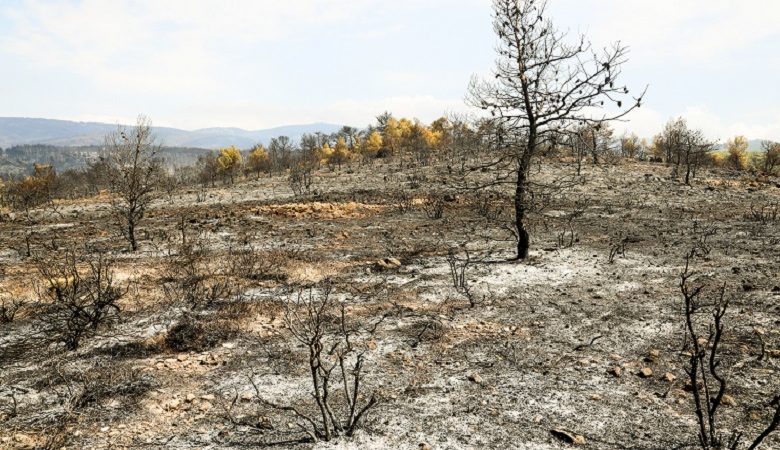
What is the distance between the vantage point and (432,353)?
21.9ft

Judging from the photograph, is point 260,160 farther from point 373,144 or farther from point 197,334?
point 197,334

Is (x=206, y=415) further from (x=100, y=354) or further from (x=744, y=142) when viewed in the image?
(x=744, y=142)

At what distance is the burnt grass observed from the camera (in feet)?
15.8

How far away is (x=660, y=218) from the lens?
18.7 m

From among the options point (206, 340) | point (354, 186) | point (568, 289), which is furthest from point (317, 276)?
point (354, 186)

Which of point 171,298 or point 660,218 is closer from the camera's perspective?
point 171,298

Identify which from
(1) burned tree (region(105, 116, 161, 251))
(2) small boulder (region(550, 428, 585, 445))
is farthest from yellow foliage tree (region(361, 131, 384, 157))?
(2) small boulder (region(550, 428, 585, 445))

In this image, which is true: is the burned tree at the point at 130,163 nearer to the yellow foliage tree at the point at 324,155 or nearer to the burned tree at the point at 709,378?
the burned tree at the point at 709,378

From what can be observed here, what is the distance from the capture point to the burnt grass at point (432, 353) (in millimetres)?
4820

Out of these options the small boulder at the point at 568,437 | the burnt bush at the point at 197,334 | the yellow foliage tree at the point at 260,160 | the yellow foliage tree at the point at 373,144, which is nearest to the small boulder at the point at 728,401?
the small boulder at the point at 568,437

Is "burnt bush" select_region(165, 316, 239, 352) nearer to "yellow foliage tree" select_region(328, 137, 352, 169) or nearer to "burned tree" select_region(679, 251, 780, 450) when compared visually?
"burned tree" select_region(679, 251, 780, 450)

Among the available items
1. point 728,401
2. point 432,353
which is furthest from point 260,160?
point 728,401

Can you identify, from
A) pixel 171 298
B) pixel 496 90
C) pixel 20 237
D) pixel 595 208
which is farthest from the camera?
pixel 595 208

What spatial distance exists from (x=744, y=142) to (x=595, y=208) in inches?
2769
